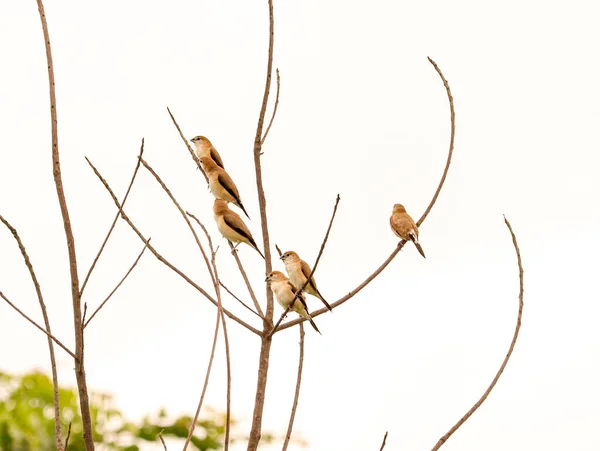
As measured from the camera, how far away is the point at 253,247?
8.14 m

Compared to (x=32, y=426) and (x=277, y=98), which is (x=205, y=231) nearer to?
(x=277, y=98)

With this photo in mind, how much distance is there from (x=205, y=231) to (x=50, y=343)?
0.59 metres

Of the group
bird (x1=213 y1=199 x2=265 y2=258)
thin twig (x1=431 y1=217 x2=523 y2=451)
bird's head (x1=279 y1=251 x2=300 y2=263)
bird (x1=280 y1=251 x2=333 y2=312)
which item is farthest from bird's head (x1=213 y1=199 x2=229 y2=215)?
thin twig (x1=431 y1=217 x2=523 y2=451)

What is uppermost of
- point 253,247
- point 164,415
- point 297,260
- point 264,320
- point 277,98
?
point 164,415

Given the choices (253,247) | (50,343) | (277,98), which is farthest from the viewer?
(253,247)

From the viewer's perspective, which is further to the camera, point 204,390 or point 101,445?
point 101,445

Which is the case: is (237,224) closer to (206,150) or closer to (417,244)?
(206,150)

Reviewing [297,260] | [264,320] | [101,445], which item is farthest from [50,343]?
[101,445]

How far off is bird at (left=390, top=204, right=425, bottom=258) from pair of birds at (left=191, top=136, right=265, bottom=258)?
4.14 ft

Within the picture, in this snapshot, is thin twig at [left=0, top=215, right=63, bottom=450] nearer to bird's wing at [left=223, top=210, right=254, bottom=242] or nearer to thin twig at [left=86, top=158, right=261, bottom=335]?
Result: thin twig at [left=86, top=158, right=261, bottom=335]

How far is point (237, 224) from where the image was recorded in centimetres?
777

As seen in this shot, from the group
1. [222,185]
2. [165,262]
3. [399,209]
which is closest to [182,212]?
[165,262]

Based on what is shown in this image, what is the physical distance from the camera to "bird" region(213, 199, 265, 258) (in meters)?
7.71

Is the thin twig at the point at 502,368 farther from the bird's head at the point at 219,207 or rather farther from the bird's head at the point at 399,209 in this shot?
the bird's head at the point at 399,209
